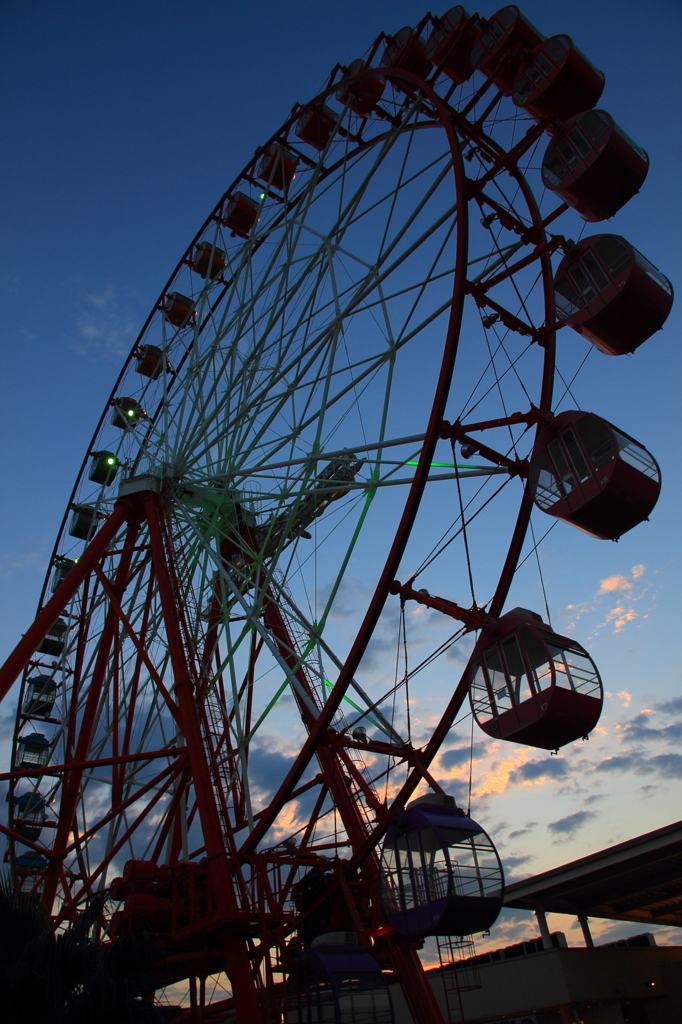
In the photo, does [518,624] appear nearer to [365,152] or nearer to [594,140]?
[594,140]

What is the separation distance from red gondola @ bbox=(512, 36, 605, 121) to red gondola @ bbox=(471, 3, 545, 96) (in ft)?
1.06

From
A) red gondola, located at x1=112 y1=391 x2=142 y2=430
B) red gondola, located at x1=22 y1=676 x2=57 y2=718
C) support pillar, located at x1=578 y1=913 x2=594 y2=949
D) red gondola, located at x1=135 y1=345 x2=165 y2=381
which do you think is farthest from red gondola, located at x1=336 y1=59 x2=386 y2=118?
support pillar, located at x1=578 y1=913 x2=594 y2=949

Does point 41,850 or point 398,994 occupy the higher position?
point 41,850

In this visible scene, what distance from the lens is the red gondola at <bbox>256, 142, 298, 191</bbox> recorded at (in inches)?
690

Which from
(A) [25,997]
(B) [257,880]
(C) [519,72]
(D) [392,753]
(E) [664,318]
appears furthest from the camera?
(C) [519,72]

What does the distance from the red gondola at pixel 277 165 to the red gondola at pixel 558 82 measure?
5662 millimetres

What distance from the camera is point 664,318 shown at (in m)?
12.6

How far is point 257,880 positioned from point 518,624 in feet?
16.5

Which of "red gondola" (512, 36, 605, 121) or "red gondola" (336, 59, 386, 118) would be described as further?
"red gondola" (336, 59, 386, 118)

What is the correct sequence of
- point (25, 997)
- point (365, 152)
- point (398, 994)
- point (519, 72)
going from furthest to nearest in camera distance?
point (398, 994)
point (365, 152)
point (519, 72)
point (25, 997)

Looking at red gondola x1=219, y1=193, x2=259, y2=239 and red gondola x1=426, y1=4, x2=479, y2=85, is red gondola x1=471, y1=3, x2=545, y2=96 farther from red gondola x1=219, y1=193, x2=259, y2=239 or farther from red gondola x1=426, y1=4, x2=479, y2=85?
red gondola x1=219, y1=193, x2=259, y2=239

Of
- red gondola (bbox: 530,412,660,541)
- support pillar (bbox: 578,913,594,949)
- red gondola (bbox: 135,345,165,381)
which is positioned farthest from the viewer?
support pillar (bbox: 578,913,594,949)

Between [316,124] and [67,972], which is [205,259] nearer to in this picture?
[316,124]

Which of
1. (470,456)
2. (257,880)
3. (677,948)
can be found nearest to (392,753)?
(257,880)
